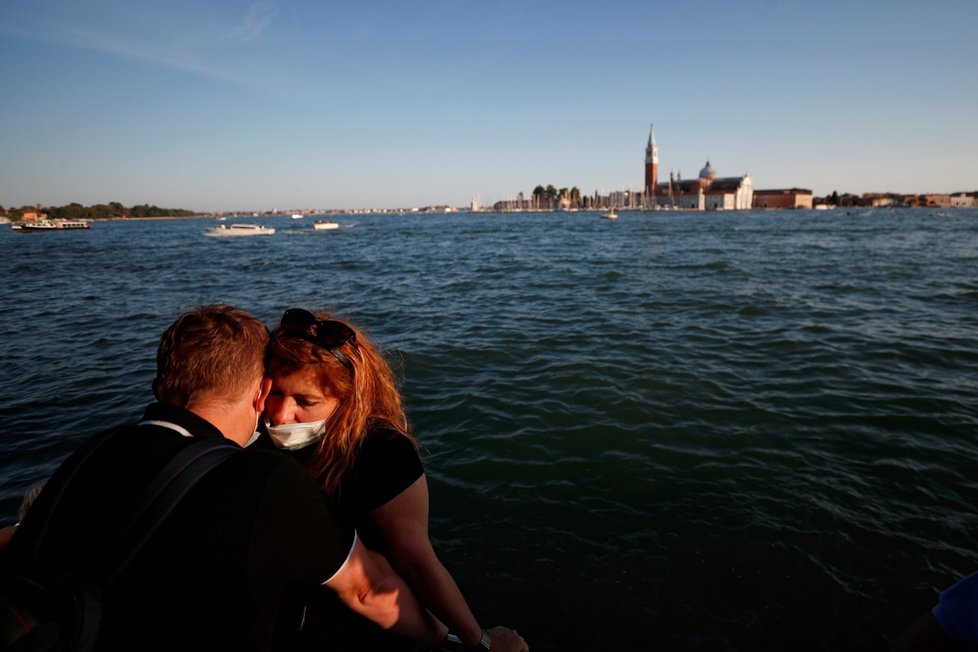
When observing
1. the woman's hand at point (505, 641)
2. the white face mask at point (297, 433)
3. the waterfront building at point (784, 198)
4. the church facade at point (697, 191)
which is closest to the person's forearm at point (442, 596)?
the woman's hand at point (505, 641)

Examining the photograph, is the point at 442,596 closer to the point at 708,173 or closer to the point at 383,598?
the point at 383,598

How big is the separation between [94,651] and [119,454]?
451 mm

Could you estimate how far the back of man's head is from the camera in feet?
5.50

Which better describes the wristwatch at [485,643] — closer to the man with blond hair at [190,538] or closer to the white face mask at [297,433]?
the man with blond hair at [190,538]

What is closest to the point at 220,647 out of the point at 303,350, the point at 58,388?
the point at 303,350

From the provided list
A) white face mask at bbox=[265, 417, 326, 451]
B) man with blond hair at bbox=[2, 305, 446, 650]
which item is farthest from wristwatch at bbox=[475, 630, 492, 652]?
white face mask at bbox=[265, 417, 326, 451]

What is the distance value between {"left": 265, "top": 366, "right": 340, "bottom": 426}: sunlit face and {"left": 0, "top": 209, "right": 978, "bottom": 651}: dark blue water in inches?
33.1

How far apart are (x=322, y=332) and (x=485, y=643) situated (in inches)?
65.9

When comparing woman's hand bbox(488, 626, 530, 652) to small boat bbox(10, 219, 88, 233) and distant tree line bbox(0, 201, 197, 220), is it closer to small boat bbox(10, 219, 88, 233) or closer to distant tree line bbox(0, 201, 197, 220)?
small boat bbox(10, 219, 88, 233)

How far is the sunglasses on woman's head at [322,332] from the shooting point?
80.0 inches

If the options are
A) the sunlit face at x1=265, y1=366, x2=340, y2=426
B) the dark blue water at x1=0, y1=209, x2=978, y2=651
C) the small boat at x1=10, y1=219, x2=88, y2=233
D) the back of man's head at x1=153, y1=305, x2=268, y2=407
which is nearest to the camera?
the back of man's head at x1=153, y1=305, x2=268, y2=407

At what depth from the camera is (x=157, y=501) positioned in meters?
1.21

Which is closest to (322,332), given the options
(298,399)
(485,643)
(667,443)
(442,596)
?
(298,399)

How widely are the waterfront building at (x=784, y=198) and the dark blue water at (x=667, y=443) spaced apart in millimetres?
180204
